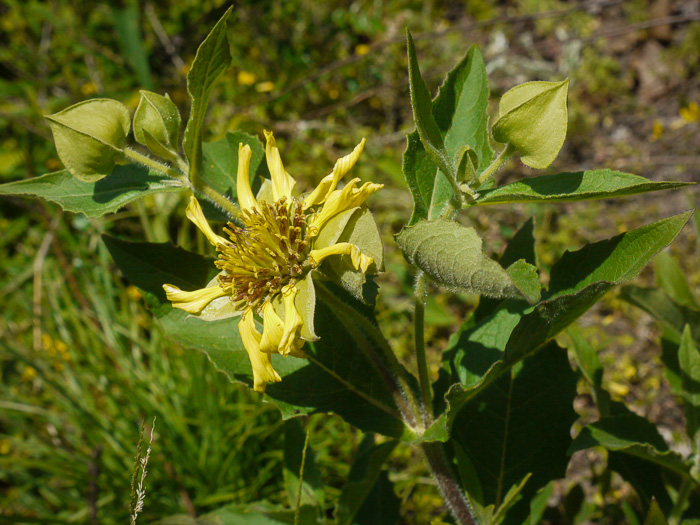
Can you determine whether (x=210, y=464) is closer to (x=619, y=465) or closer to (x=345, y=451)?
(x=345, y=451)

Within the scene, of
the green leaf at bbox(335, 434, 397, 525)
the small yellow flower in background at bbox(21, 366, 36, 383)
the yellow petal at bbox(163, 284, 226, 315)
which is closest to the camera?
the yellow petal at bbox(163, 284, 226, 315)

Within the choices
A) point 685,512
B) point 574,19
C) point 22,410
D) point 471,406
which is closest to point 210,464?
point 22,410

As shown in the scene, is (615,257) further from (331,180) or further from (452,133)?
(331,180)

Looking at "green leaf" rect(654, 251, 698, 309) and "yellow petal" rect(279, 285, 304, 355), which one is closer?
"yellow petal" rect(279, 285, 304, 355)

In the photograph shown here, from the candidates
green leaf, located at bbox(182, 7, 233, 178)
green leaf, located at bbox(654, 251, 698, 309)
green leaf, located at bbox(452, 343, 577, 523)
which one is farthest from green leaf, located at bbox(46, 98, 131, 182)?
green leaf, located at bbox(654, 251, 698, 309)

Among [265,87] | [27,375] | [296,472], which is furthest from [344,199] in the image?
[265,87]

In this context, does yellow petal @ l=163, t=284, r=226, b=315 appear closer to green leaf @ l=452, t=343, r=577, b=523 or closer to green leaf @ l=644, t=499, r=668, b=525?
green leaf @ l=452, t=343, r=577, b=523

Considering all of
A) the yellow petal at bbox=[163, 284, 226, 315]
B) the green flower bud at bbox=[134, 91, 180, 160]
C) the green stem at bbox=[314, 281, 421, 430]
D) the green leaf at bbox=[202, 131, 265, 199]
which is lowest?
the green stem at bbox=[314, 281, 421, 430]
